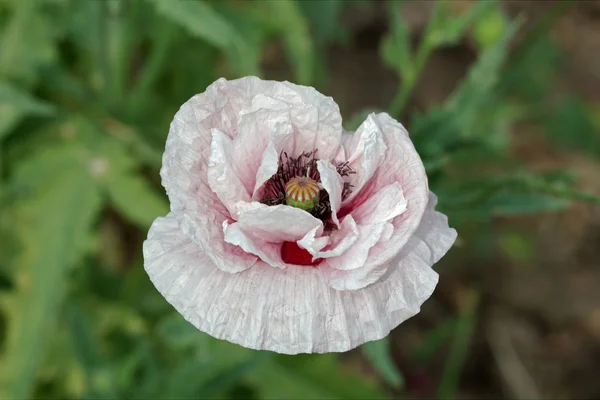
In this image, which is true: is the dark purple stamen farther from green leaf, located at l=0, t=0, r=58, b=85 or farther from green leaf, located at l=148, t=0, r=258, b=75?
green leaf, located at l=0, t=0, r=58, b=85

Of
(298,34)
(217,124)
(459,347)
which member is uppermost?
(298,34)

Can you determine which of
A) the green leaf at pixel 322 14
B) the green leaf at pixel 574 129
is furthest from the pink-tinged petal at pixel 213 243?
the green leaf at pixel 574 129

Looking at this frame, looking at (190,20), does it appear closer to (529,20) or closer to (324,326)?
(324,326)

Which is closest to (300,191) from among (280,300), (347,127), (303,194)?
(303,194)

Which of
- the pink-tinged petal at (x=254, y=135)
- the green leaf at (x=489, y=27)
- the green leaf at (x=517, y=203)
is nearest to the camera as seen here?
the pink-tinged petal at (x=254, y=135)

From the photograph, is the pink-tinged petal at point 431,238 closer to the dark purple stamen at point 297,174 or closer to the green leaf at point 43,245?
the dark purple stamen at point 297,174

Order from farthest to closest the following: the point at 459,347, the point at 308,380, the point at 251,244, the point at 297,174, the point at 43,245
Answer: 1. the point at 459,347
2. the point at 308,380
3. the point at 43,245
4. the point at 297,174
5. the point at 251,244

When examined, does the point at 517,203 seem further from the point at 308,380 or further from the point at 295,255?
the point at 308,380
